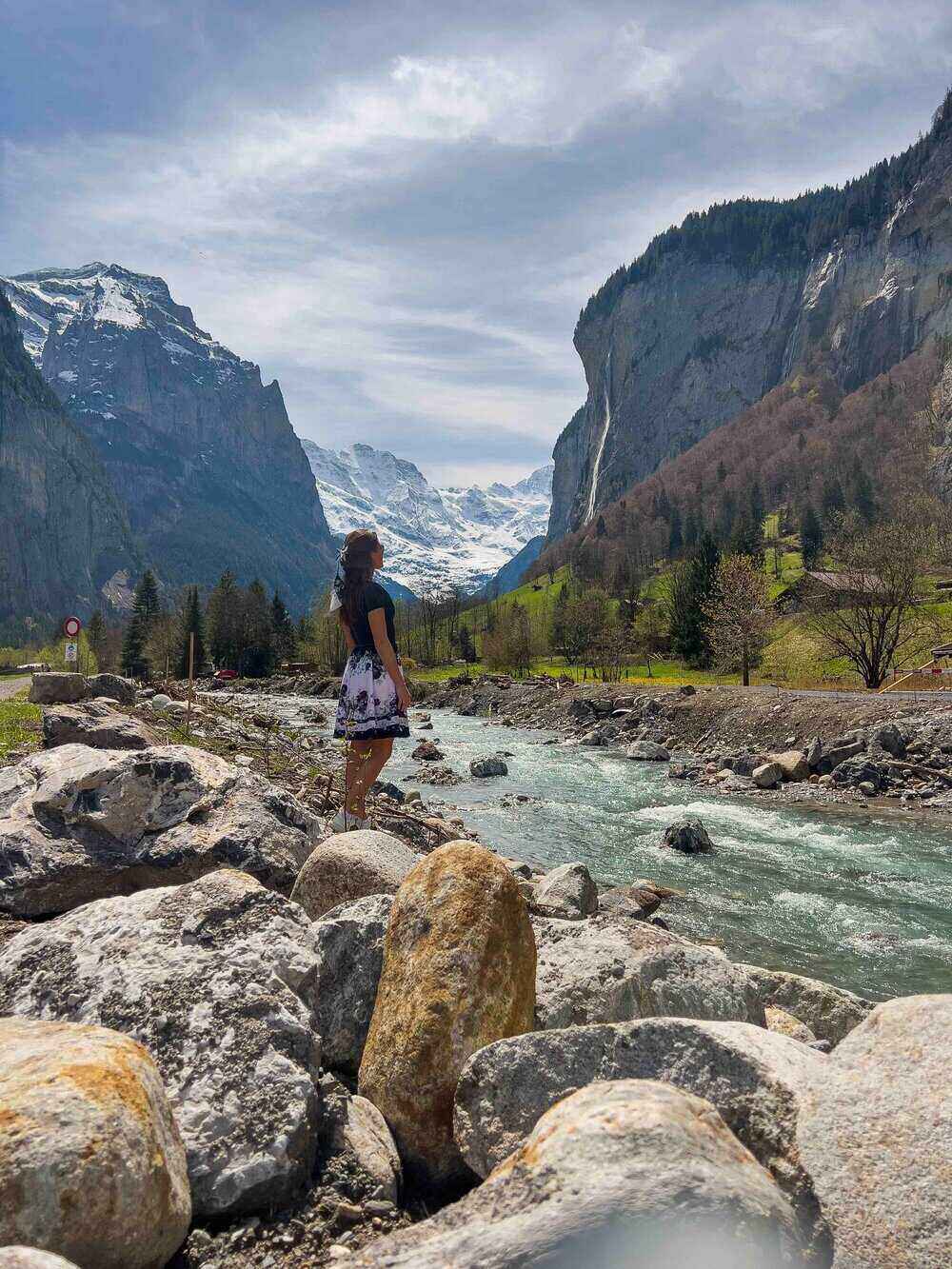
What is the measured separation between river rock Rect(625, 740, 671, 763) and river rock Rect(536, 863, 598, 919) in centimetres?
2731

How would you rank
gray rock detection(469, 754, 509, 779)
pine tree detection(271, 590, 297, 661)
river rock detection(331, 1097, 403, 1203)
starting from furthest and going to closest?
pine tree detection(271, 590, 297, 661), gray rock detection(469, 754, 509, 779), river rock detection(331, 1097, 403, 1203)

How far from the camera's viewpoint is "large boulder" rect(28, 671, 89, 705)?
27453 millimetres

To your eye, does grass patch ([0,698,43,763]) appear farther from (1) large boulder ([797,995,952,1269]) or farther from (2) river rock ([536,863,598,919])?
(1) large boulder ([797,995,952,1269])

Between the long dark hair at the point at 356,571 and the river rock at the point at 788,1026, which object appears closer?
the river rock at the point at 788,1026

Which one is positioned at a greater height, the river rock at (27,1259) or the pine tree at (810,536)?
the pine tree at (810,536)

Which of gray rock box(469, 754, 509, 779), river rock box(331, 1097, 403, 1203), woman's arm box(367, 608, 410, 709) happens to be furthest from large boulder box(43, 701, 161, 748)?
gray rock box(469, 754, 509, 779)

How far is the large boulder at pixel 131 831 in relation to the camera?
691 cm

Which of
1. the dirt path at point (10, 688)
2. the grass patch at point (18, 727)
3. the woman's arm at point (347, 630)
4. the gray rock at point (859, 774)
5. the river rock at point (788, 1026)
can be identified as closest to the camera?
the river rock at point (788, 1026)

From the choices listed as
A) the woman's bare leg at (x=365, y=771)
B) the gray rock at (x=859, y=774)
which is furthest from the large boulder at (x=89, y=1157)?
the gray rock at (x=859, y=774)

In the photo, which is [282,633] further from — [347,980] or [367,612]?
[347,980]

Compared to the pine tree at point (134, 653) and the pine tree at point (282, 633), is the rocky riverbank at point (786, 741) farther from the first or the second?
the pine tree at point (282, 633)

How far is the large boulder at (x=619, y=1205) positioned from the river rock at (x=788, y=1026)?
349 centimetres

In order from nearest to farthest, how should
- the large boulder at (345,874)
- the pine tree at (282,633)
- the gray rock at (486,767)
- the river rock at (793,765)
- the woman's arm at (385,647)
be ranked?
the large boulder at (345,874) < the woman's arm at (385,647) < the river rock at (793,765) < the gray rock at (486,767) < the pine tree at (282,633)

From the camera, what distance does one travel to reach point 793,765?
29344mm
